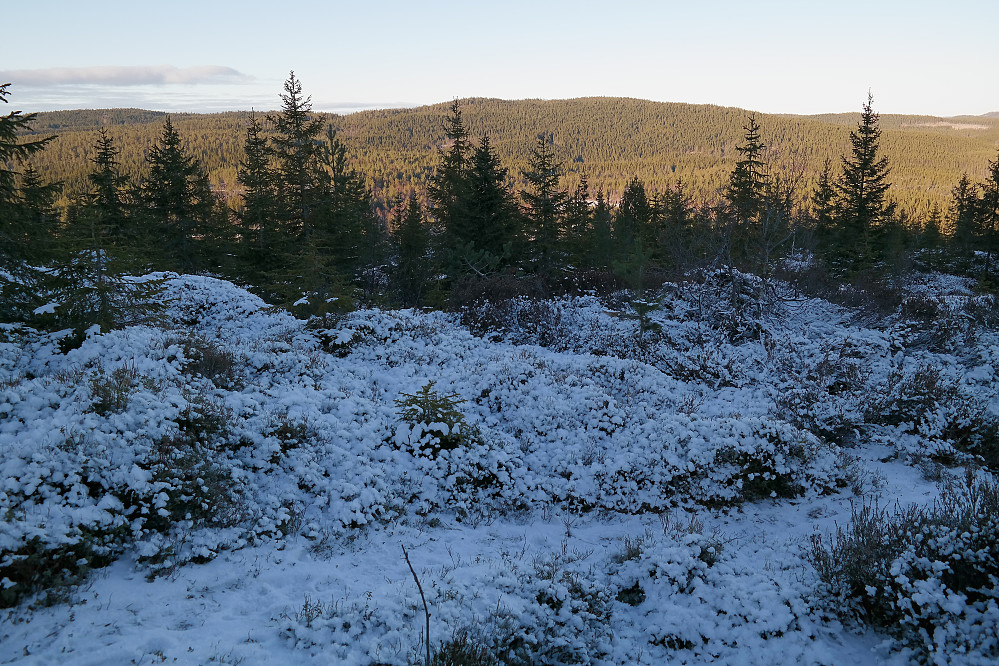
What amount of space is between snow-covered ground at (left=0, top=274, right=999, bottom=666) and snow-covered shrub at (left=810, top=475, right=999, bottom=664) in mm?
293

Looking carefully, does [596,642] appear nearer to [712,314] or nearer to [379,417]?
[379,417]

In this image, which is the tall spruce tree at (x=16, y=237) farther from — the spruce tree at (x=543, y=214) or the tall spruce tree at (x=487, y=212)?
the spruce tree at (x=543, y=214)

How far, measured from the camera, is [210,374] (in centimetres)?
944

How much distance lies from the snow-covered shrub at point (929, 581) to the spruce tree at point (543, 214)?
1681 cm

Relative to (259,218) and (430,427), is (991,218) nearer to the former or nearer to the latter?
(430,427)

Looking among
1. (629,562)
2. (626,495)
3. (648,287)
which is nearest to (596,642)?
(629,562)

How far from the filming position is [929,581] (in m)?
4.47

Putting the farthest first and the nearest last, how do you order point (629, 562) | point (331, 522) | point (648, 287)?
1. point (648, 287)
2. point (331, 522)
3. point (629, 562)

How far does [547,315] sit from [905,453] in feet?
30.0

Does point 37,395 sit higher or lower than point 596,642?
higher

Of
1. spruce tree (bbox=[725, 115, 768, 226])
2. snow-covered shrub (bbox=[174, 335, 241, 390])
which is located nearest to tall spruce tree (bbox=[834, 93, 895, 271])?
spruce tree (bbox=[725, 115, 768, 226])

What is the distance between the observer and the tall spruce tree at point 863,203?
25031mm

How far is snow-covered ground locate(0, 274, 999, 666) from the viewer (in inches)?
182

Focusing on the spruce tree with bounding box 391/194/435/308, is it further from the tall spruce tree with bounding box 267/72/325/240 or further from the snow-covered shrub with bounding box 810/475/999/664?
the snow-covered shrub with bounding box 810/475/999/664
